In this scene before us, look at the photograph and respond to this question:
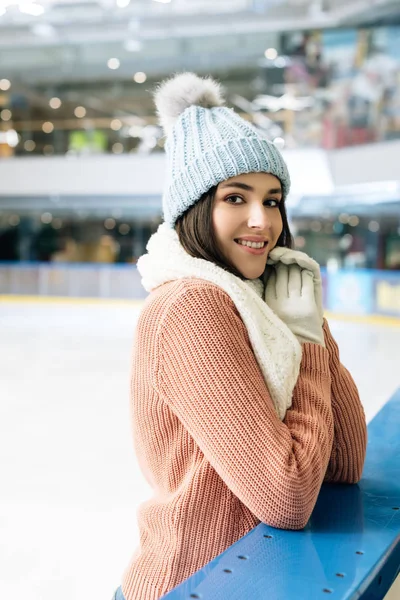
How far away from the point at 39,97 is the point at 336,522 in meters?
19.9

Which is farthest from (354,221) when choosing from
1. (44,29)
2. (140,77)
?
(44,29)

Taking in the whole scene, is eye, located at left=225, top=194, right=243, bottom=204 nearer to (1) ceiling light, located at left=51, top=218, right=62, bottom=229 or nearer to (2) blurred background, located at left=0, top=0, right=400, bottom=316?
(2) blurred background, located at left=0, top=0, right=400, bottom=316

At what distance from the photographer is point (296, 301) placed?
4.48ft

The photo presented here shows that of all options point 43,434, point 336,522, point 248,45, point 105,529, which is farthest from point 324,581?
point 248,45

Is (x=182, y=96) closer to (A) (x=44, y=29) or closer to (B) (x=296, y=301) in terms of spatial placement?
(B) (x=296, y=301)

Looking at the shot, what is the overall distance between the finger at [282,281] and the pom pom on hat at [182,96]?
0.37 metres

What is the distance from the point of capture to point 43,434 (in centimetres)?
477

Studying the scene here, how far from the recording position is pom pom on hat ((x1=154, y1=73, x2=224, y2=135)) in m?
1.46

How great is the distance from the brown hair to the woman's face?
1cm

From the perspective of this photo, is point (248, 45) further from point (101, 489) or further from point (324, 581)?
point (324, 581)

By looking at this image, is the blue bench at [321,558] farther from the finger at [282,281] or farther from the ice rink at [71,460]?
Result: the ice rink at [71,460]

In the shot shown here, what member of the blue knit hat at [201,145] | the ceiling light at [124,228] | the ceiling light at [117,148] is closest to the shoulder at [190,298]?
the blue knit hat at [201,145]

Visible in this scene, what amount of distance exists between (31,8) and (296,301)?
15.1 meters

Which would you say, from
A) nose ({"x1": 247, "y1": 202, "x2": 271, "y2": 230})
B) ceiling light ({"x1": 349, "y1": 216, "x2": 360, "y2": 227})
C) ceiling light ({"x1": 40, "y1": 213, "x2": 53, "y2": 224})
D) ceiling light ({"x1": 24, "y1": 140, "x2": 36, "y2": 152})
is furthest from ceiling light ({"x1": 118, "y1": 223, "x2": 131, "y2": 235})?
nose ({"x1": 247, "y1": 202, "x2": 271, "y2": 230})
